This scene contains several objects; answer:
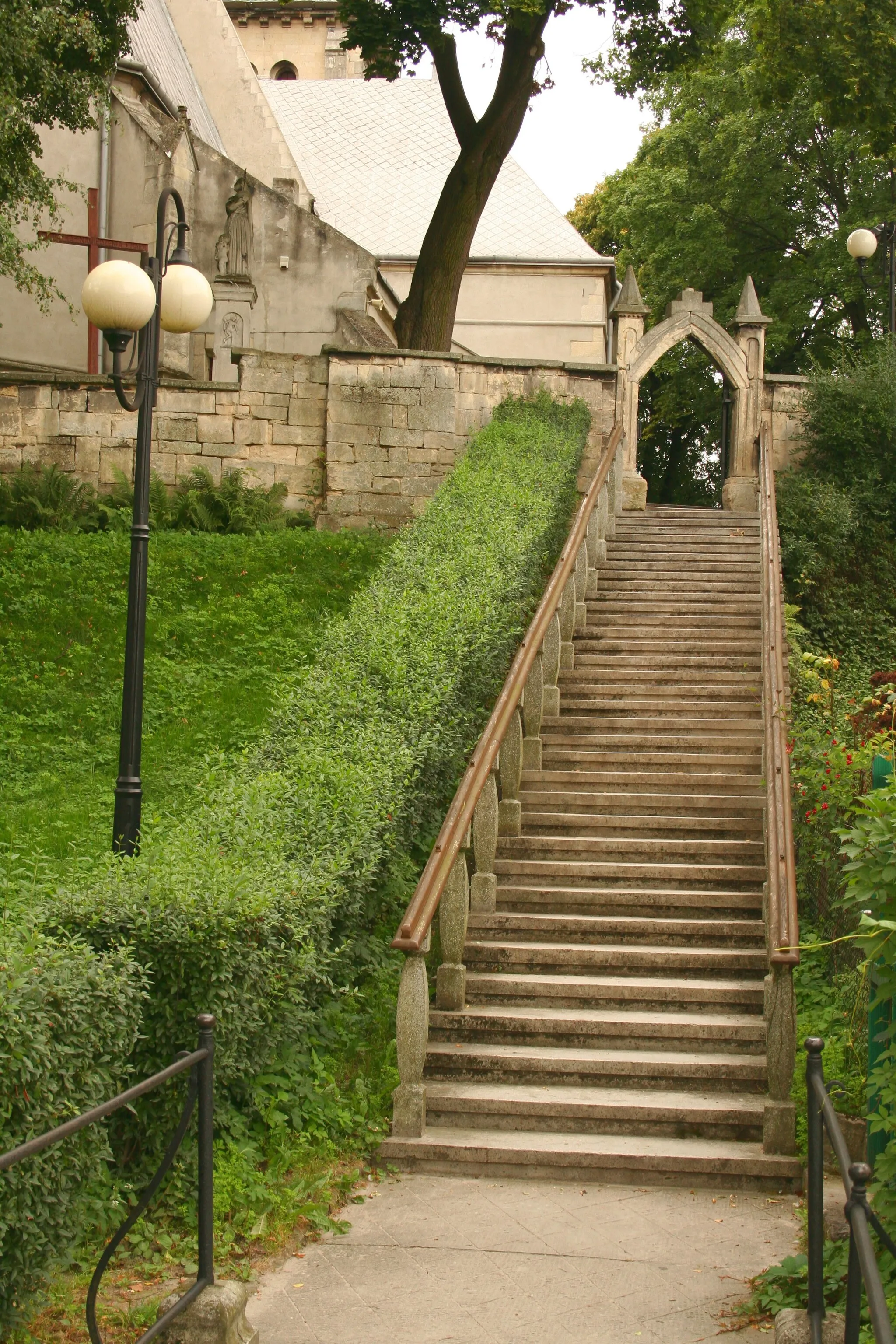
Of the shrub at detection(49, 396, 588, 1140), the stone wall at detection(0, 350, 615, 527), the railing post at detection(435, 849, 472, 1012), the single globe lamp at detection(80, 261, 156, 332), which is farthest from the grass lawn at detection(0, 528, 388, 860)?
the single globe lamp at detection(80, 261, 156, 332)

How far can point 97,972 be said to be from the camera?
464 cm

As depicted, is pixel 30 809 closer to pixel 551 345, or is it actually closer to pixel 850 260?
pixel 551 345

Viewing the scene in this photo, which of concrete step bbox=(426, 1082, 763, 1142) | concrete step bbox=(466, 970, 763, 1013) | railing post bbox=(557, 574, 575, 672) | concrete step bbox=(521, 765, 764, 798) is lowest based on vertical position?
concrete step bbox=(426, 1082, 763, 1142)

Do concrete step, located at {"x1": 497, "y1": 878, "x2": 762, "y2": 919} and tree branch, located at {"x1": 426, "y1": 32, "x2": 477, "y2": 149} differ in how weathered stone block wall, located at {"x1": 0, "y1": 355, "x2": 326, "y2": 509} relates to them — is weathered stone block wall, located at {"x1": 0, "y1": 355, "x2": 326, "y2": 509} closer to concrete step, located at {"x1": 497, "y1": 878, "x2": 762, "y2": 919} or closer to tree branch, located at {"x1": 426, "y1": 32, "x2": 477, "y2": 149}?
tree branch, located at {"x1": 426, "y1": 32, "x2": 477, "y2": 149}

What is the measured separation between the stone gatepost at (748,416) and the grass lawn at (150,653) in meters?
6.12

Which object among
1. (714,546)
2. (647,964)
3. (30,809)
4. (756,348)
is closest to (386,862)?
(647,964)

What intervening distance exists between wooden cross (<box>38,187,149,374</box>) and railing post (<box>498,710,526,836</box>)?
9.70m

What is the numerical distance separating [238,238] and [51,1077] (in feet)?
54.5

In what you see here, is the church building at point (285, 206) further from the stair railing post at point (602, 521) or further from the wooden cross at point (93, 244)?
the stair railing post at point (602, 521)

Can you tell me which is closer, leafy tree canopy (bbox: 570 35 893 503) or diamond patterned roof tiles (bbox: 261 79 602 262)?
diamond patterned roof tiles (bbox: 261 79 602 262)

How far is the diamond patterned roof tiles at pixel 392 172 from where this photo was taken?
87.5 ft

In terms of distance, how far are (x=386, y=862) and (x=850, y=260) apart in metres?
23.5

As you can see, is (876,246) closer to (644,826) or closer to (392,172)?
(644,826)

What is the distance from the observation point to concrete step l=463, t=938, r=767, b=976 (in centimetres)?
754
